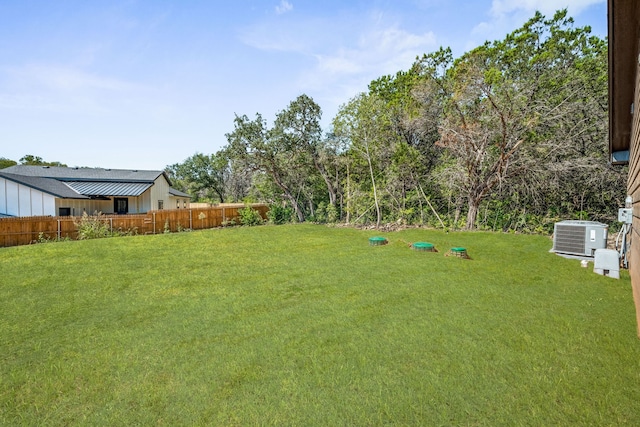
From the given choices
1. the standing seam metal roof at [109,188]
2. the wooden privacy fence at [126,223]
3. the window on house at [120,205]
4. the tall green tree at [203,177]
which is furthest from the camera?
the tall green tree at [203,177]

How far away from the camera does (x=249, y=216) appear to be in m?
15.6

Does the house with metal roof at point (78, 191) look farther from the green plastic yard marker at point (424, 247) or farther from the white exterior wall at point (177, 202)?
the green plastic yard marker at point (424, 247)

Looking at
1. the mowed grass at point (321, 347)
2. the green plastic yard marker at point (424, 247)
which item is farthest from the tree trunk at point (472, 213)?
the mowed grass at point (321, 347)

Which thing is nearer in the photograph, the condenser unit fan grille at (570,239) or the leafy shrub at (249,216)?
the condenser unit fan grille at (570,239)

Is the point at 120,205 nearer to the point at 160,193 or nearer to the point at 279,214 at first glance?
the point at 160,193

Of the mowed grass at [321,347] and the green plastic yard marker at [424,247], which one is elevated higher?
the green plastic yard marker at [424,247]

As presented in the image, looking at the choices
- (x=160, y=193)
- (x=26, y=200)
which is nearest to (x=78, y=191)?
(x=26, y=200)

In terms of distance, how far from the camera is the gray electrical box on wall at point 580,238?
6.54 metres

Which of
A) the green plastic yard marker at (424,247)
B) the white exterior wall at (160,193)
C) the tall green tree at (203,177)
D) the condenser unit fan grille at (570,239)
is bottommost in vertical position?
the green plastic yard marker at (424,247)

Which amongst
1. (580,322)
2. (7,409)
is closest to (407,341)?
(580,322)

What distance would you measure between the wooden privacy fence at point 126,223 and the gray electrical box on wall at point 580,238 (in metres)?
13.2

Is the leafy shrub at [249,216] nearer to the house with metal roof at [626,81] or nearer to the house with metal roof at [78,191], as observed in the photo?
the house with metal roof at [78,191]

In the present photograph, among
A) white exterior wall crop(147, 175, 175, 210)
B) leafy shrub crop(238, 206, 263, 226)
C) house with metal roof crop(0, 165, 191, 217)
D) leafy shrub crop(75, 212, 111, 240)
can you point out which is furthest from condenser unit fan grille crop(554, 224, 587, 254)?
white exterior wall crop(147, 175, 175, 210)

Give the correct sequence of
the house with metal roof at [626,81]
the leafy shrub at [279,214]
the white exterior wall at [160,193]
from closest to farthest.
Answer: the house with metal roof at [626,81], the leafy shrub at [279,214], the white exterior wall at [160,193]
